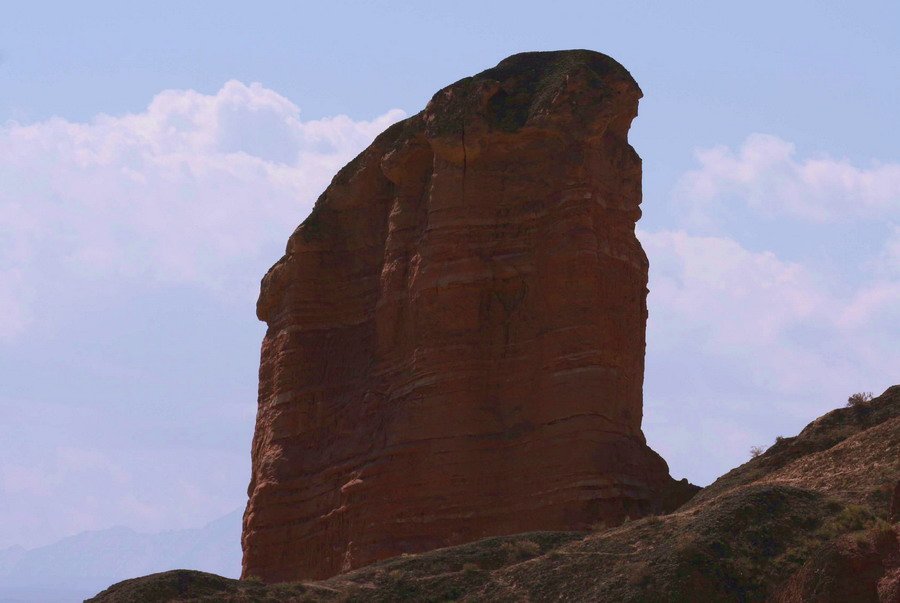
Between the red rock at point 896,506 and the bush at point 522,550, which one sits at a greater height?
the bush at point 522,550

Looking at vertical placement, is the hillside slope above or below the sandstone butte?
below

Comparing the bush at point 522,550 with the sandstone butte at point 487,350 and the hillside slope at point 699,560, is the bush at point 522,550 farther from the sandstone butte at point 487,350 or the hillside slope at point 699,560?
the sandstone butte at point 487,350

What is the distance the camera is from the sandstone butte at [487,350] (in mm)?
34844

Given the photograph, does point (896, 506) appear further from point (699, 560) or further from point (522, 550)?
point (522, 550)

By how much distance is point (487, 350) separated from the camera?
120 feet

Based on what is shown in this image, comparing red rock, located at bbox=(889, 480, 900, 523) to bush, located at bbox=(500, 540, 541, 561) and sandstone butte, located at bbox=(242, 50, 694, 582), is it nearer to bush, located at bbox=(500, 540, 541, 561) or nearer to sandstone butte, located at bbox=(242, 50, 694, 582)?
bush, located at bbox=(500, 540, 541, 561)

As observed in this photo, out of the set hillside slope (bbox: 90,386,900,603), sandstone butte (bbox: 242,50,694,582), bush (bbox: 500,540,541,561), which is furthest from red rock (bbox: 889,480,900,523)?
sandstone butte (bbox: 242,50,694,582)

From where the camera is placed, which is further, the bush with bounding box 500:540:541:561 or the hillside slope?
the bush with bounding box 500:540:541:561

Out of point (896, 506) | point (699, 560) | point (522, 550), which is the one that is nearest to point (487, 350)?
point (522, 550)

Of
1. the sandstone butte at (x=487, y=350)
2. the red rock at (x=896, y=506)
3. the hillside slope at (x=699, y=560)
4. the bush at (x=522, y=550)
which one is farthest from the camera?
the sandstone butte at (x=487, y=350)

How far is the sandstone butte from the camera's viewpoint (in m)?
34.8

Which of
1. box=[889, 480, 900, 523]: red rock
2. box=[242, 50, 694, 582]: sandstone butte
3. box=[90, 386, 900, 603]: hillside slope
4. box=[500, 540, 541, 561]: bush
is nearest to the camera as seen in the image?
box=[90, 386, 900, 603]: hillside slope

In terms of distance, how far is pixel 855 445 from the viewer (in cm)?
2945

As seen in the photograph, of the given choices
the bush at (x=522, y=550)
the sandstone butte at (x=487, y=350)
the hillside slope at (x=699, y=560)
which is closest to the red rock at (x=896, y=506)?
the hillside slope at (x=699, y=560)
